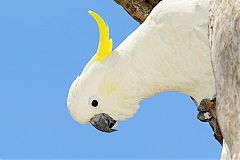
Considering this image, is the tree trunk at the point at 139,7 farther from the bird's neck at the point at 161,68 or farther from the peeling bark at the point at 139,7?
the bird's neck at the point at 161,68

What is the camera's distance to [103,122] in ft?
14.5

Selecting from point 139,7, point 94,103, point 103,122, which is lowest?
point 103,122

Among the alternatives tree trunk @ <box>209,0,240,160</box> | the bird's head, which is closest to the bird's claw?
the bird's head

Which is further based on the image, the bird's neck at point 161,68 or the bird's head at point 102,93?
the bird's head at point 102,93

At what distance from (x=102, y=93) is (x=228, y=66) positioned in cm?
280

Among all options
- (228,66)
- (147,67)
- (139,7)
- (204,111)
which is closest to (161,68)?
(147,67)

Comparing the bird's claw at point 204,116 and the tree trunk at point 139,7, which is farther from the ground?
the tree trunk at point 139,7

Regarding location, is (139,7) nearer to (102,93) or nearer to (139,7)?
(139,7)

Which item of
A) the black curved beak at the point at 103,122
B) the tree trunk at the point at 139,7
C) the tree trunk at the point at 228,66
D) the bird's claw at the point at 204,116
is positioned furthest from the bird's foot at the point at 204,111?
the tree trunk at the point at 228,66

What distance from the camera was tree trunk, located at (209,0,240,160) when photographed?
152cm

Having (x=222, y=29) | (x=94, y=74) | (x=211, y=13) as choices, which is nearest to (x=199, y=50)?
(x=94, y=74)

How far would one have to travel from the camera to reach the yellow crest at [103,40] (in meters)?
4.26

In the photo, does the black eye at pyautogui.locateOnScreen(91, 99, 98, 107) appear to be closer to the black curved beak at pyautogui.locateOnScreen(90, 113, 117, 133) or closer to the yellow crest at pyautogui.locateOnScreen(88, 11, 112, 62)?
the black curved beak at pyautogui.locateOnScreen(90, 113, 117, 133)

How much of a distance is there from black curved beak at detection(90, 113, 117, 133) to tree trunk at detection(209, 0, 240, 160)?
274 cm
